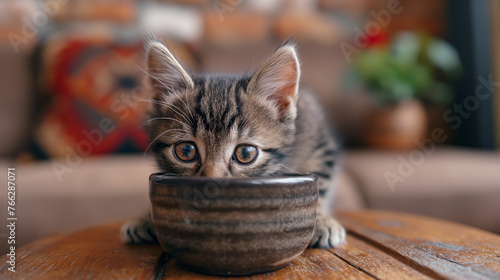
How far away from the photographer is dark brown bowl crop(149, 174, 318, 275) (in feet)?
1.75

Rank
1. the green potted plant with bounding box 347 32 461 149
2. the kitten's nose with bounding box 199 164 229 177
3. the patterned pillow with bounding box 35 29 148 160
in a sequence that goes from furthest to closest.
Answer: the green potted plant with bounding box 347 32 461 149 → the patterned pillow with bounding box 35 29 148 160 → the kitten's nose with bounding box 199 164 229 177

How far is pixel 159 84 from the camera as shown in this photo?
91 centimetres

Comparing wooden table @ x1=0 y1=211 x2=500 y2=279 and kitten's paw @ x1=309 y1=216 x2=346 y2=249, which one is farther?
kitten's paw @ x1=309 y1=216 x2=346 y2=249

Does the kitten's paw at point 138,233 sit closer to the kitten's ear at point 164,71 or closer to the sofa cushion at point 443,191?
the kitten's ear at point 164,71

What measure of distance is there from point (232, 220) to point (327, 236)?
28 centimetres

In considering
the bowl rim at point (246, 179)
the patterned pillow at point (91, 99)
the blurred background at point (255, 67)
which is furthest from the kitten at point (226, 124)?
the patterned pillow at point (91, 99)

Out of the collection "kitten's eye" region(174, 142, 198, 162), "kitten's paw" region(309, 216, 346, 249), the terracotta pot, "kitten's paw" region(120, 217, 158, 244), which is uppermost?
the terracotta pot

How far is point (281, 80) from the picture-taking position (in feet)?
2.85

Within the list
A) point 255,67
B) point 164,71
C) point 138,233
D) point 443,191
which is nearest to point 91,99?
point 255,67

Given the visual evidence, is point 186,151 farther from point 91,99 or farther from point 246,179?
point 91,99

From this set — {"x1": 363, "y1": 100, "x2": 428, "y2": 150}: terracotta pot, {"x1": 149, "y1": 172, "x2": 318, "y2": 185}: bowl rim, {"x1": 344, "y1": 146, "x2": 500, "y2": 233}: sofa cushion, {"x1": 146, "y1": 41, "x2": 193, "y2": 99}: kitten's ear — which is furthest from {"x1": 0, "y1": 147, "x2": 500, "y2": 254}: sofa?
{"x1": 149, "y1": 172, "x2": 318, "y2": 185}: bowl rim

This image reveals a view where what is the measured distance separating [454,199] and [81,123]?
160cm

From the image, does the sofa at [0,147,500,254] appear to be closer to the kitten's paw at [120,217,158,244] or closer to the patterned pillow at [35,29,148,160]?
the patterned pillow at [35,29,148,160]

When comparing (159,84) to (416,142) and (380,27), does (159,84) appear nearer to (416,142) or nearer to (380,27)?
(416,142)
